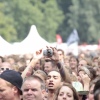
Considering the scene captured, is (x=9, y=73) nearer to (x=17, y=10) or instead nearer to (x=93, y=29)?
(x=17, y=10)

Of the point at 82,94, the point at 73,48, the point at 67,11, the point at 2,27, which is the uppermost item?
the point at 67,11

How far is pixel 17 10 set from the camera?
262 ft

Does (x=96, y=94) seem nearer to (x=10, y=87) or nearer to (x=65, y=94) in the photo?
(x=10, y=87)

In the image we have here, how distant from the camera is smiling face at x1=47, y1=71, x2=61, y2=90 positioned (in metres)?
11.3

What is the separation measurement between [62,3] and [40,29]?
57.3 ft

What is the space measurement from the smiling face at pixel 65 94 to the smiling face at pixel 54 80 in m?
1.11

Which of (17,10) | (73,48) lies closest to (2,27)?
(17,10)

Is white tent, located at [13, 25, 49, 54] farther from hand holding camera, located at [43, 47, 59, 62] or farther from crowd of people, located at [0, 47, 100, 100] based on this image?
hand holding camera, located at [43, 47, 59, 62]

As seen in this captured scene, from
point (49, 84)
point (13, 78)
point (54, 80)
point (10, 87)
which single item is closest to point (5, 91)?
point (10, 87)

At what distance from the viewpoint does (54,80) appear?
1155 centimetres

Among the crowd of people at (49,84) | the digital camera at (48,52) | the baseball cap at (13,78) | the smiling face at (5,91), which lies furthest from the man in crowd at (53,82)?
the smiling face at (5,91)

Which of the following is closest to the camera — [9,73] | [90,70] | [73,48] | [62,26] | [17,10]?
[9,73]

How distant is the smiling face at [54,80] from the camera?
11.3 metres

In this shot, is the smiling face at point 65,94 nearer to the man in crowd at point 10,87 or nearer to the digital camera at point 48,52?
the man in crowd at point 10,87
